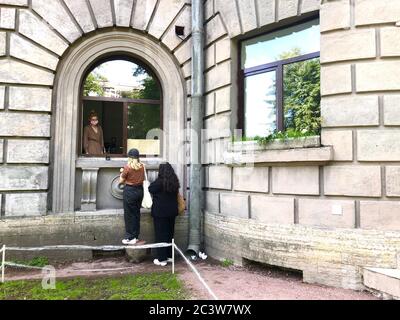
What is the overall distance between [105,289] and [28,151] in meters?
3.31

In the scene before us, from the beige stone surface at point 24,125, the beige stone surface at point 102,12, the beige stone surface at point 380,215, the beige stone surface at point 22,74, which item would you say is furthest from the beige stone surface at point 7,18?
the beige stone surface at point 380,215

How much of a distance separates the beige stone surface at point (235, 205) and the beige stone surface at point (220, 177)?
0.65ft

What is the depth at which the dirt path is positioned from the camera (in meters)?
5.11

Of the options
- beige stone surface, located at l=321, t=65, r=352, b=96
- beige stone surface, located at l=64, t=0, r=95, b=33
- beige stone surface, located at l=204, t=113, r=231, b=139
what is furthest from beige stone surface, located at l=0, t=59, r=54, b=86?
beige stone surface, located at l=321, t=65, r=352, b=96

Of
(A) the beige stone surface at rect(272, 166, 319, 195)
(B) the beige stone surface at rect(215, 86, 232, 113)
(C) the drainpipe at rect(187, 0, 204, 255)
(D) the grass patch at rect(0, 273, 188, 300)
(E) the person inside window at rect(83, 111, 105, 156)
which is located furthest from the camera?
(E) the person inside window at rect(83, 111, 105, 156)

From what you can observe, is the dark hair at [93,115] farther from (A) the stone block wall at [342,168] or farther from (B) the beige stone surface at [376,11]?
(B) the beige stone surface at [376,11]

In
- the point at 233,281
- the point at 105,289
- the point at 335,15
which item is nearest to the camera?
the point at 105,289

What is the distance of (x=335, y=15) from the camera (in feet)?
18.7

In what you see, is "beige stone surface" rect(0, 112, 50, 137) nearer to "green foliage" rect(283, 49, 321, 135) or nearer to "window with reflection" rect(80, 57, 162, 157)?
"window with reflection" rect(80, 57, 162, 157)

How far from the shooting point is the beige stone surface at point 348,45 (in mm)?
5435

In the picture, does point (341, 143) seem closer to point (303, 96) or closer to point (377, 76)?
point (377, 76)

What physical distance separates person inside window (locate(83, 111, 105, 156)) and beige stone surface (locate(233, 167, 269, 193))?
127 inches

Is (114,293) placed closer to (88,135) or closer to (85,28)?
(88,135)

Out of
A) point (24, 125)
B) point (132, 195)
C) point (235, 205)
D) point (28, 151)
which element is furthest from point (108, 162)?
point (235, 205)
